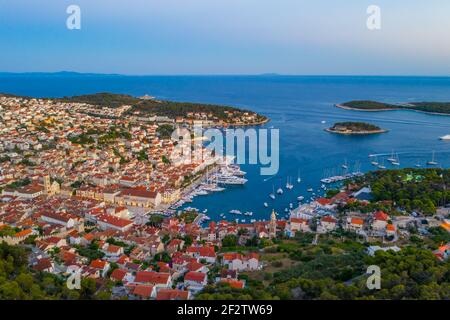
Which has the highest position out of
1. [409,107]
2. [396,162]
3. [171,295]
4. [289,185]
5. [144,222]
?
[409,107]

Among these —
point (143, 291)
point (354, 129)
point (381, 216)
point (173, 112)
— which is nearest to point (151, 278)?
point (143, 291)

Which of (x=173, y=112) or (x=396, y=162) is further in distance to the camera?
(x=173, y=112)

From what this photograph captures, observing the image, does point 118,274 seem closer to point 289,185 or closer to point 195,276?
point 195,276

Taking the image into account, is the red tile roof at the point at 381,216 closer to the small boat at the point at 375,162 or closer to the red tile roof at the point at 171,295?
the red tile roof at the point at 171,295

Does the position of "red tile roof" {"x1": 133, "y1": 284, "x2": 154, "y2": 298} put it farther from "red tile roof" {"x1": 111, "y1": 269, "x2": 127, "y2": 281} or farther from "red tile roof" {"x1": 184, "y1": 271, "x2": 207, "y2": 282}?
"red tile roof" {"x1": 184, "y1": 271, "x2": 207, "y2": 282}

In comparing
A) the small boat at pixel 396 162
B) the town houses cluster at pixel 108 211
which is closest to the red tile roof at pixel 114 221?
the town houses cluster at pixel 108 211
